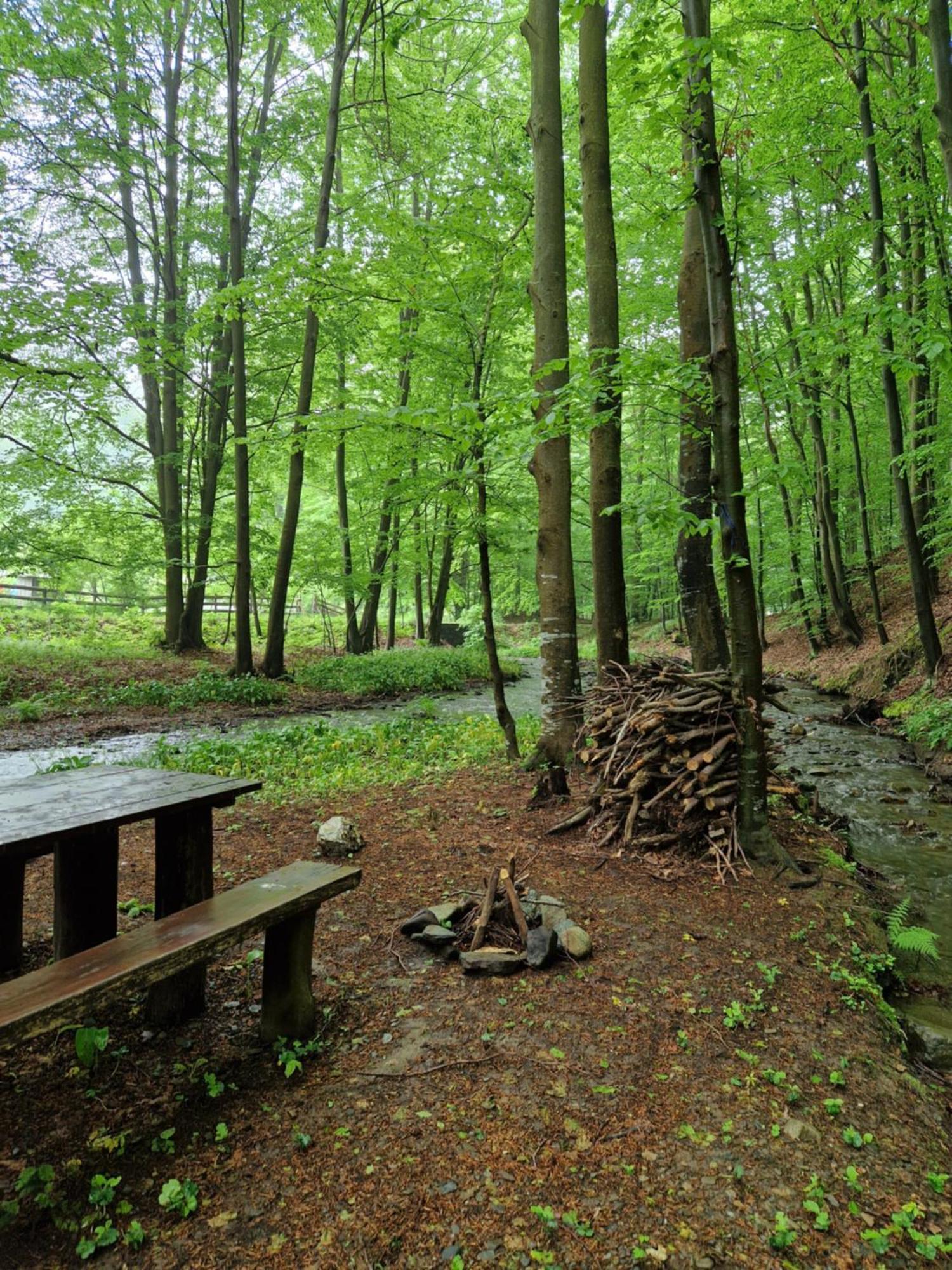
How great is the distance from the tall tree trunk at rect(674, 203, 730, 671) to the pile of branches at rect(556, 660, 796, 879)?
61.3 inches

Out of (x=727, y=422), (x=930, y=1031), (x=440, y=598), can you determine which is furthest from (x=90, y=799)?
(x=440, y=598)

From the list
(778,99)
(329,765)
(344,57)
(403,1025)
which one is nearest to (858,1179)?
(403,1025)

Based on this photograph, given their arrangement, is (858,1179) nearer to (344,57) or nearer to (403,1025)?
(403,1025)

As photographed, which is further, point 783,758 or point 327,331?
point 327,331

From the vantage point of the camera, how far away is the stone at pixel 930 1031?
2.80 metres

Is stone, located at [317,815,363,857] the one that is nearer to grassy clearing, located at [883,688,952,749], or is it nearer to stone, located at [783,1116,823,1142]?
stone, located at [783,1116,823,1142]

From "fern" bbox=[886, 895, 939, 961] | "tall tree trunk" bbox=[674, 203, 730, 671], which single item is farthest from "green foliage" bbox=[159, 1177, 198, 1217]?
"tall tree trunk" bbox=[674, 203, 730, 671]

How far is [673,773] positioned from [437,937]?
2.09m

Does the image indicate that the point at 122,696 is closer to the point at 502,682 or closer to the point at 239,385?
the point at 239,385

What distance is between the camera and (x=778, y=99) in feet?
32.8

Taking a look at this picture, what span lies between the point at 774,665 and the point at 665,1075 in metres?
18.6

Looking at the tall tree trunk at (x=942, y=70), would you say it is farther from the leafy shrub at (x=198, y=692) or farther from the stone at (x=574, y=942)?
the leafy shrub at (x=198, y=692)

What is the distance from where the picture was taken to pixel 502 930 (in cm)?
343

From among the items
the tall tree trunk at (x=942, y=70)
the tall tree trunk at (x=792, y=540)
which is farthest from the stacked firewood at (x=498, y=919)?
the tall tree trunk at (x=792, y=540)
